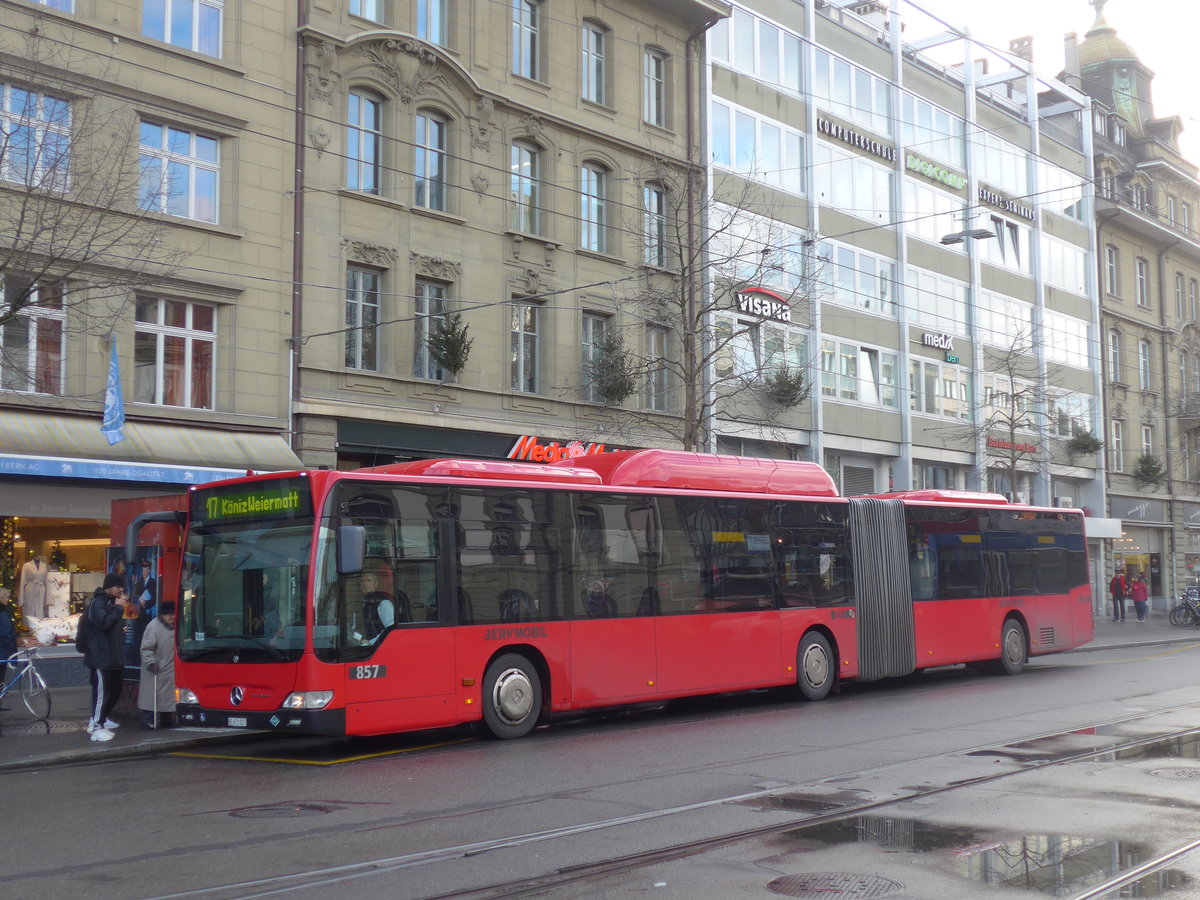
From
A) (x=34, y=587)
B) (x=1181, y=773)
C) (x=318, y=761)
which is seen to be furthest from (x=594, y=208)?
(x=1181, y=773)

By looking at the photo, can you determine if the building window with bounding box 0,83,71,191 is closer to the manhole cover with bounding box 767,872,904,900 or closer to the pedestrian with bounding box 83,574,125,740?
the pedestrian with bounding box 83,574,125,740

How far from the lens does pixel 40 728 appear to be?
1525 cm

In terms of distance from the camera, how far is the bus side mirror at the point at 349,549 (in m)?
12.3

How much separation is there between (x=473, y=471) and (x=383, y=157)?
12409mm

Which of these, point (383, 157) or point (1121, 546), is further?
point (1121, 546)

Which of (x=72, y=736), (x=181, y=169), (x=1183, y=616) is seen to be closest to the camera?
(x=72, y=736)

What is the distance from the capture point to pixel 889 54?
131 feet

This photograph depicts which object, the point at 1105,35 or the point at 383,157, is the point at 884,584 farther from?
the point at 1105,35

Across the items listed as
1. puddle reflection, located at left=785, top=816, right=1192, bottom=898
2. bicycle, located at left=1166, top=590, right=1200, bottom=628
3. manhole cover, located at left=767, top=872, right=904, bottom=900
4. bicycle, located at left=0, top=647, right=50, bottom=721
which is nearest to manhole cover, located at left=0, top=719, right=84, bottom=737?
bicycle, located at left=0, top=647, right=50, bottom=721

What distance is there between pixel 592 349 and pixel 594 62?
6768mm

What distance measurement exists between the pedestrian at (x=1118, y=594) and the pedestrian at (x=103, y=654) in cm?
3802

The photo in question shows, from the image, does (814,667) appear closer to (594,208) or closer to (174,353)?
(174,353)

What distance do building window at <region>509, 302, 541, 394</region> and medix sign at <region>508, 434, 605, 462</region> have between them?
3.58 feet

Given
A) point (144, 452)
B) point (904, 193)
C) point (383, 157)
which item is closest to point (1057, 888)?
point (144, 452)
